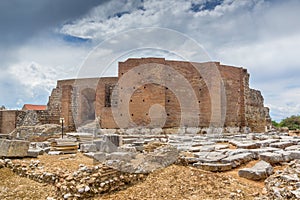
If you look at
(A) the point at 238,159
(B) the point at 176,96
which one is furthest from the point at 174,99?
(A) the point at 238,159

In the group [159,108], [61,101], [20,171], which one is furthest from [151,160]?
[61,101]

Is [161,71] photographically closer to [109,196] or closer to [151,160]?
[151,160]

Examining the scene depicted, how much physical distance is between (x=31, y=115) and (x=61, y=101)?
3267 mm

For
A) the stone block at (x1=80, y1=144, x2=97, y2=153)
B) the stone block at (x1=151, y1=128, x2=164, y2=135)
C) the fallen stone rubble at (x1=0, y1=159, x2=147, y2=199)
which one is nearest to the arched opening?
the stone block at (x1=151, y1=128, x2=164, y2=135)

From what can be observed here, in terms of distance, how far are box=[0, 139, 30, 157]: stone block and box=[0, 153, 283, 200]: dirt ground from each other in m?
2.00

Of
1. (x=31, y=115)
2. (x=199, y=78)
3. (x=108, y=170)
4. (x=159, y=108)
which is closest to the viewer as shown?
(x=108, y=170)

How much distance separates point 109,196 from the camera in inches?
201

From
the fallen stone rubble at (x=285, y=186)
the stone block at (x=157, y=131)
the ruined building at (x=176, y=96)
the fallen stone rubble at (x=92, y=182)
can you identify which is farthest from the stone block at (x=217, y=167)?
the ruined building at (x=176, y=96)

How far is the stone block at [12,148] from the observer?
27.7 feet

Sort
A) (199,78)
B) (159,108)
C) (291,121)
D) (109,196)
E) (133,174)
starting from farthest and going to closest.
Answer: (291,121), (199,78), (159,108), (133,174), (109,196)

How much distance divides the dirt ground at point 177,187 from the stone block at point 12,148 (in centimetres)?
200

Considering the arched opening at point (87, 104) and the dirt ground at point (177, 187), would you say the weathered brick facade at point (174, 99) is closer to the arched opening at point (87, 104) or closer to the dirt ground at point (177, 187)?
the arched opening at point (87, 104)

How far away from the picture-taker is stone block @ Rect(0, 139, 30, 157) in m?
8.46

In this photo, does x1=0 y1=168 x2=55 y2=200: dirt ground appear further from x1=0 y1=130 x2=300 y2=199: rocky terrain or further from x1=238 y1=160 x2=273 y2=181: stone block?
x1=238 y1=160 x2=273 y2=181: stone block
